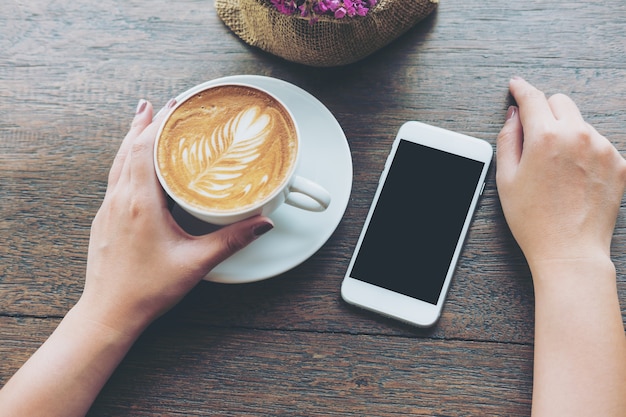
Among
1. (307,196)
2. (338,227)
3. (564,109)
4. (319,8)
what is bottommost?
(338,227)

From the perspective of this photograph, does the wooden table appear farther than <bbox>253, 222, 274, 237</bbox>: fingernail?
Yes

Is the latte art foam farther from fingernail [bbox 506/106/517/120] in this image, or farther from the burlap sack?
fingernail [bbox 506/106/517/120]

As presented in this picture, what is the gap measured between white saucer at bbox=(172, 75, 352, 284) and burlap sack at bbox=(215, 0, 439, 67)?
85 millimetres

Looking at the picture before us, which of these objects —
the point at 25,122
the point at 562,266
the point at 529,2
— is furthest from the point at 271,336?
the point at 529,2

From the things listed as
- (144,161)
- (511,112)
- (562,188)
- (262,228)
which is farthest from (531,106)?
(144,161)

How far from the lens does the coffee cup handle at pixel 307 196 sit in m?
0.89

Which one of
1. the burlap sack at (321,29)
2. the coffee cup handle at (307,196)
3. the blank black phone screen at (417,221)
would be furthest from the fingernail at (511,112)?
the coffee cup handle at (307,196)

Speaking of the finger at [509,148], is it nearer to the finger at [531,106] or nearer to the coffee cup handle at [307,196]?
the finger at [531,106]

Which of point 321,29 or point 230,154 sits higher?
point 321,29

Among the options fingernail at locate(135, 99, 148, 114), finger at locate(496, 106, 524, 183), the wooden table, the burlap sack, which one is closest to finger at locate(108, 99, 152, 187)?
fingernail at locate(135, 99, 148, 114)

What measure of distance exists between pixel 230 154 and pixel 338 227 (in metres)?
0.27

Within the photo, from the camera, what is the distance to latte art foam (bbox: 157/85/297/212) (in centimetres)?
88

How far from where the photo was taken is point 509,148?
1.03 metres

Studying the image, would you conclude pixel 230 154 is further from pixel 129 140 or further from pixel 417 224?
pixel 417 224
